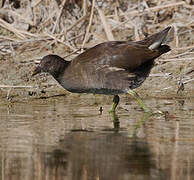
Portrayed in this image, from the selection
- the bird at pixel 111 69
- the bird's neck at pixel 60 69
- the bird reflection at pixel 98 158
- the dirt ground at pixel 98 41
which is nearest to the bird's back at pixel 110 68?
the bird at pixel 111 69

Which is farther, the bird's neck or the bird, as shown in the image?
the bird's neck

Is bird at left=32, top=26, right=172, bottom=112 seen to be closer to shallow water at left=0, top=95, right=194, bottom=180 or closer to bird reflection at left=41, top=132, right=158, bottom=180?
shallow water at left=0, top=95, right=194, bottom=180

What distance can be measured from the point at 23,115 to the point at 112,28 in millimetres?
4078

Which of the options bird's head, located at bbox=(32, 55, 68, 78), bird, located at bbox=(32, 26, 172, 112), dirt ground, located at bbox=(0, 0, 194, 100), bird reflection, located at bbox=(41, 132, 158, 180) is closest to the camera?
bird reflection, located at bbox=(41, 132, 158, 180)

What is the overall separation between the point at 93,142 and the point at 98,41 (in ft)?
17.8

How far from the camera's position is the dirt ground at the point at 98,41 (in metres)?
9.61

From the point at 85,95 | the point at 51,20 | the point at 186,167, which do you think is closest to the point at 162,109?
the point at 85,95

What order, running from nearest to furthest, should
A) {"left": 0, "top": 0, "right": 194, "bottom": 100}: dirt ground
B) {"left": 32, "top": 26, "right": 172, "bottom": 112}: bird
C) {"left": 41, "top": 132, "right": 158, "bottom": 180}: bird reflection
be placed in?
{"left": 41, "top": 132, "right": 158, "bottom": 180}: bird reflection → {"left": 32, "top": 26, "right": 172, "bottom": 112}: bird → {"left": 0, "top": 0, "right": 194, "bottom": 100}: dirt ground

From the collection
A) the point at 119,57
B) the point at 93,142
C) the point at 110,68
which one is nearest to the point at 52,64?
the point at 110,68

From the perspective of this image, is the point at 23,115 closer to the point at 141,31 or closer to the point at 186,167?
the point at 186,167

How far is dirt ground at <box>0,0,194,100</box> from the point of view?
9609mm

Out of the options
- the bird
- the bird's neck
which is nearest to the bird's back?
the bird

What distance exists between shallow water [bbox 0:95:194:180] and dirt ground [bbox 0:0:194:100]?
87cm

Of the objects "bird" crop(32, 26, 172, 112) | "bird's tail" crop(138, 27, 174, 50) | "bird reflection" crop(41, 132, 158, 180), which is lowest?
"bird reflection" crop(41, 132, 158, 180)
